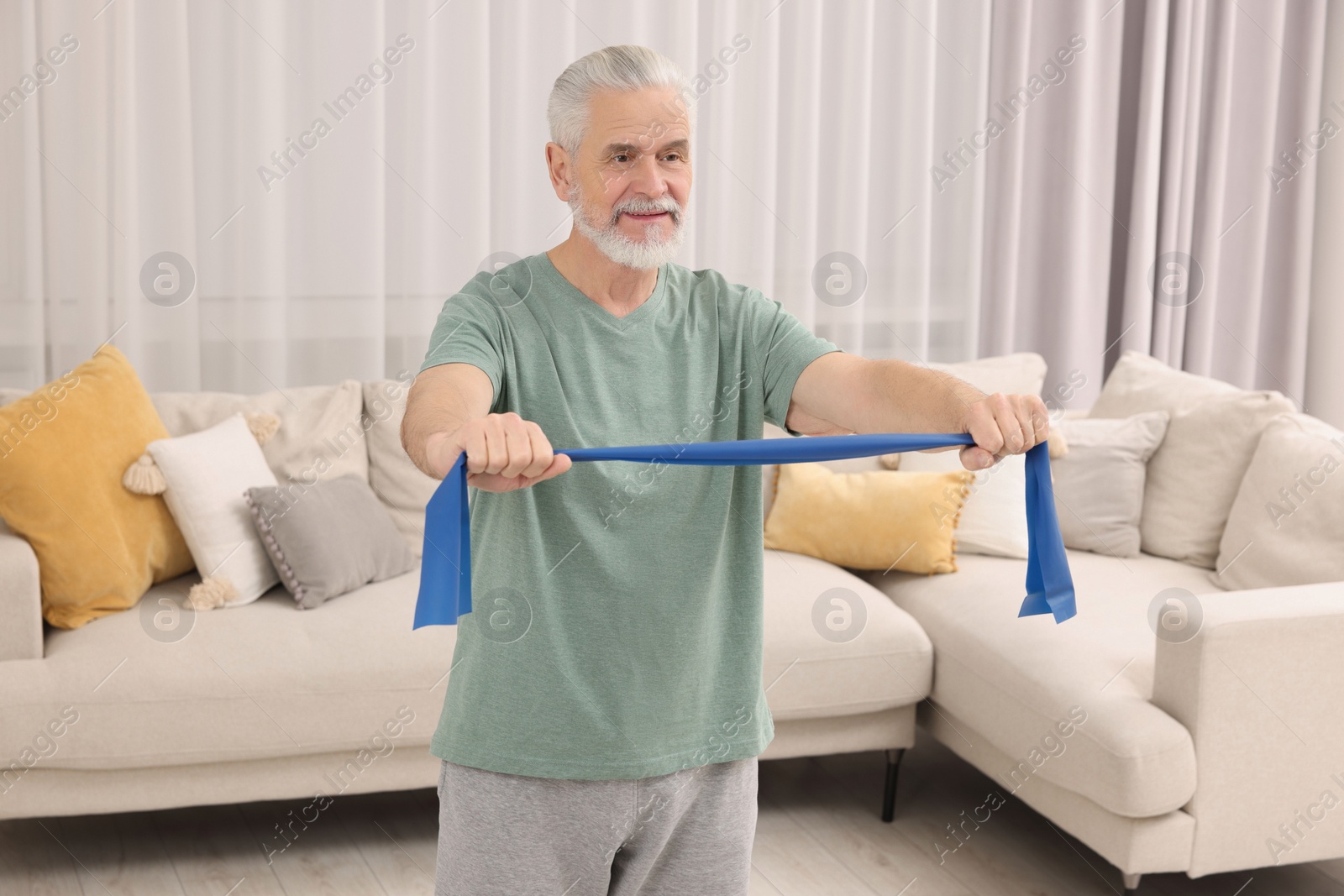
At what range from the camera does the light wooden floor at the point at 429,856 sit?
98.0 inches

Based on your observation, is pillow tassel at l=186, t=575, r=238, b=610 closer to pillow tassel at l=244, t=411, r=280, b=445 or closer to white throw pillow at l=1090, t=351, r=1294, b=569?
pillow tassel at l=244, t=411, r=280, b=445

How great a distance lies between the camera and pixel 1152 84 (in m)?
4.01

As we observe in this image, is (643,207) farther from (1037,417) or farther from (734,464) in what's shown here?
(1037,417)

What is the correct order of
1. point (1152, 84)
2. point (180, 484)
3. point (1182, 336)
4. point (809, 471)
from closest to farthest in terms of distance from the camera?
point (180, 484)
point (809, 471)
point (1152, 84)
point (1182, 336)

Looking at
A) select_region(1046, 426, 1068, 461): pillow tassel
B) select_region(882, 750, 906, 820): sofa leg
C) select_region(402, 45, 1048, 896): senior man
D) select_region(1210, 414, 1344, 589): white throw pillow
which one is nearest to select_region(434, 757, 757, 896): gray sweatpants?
select_region(402, 45, 1048, 896): senior man

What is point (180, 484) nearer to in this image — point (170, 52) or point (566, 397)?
point (170, 52)

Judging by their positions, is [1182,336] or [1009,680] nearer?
[1009,680]

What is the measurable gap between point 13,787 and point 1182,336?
3.76 metres

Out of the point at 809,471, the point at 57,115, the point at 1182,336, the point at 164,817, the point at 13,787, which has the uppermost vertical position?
the point at 57,115

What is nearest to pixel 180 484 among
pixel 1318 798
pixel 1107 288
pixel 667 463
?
pixel 667 463

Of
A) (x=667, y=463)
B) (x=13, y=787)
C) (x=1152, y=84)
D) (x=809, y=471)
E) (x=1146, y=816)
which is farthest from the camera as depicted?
(x=1152, y=84)

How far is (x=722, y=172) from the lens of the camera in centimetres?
388

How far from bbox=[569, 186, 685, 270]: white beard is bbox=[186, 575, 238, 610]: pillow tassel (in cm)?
166

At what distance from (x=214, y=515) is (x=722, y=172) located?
196 centimetres
